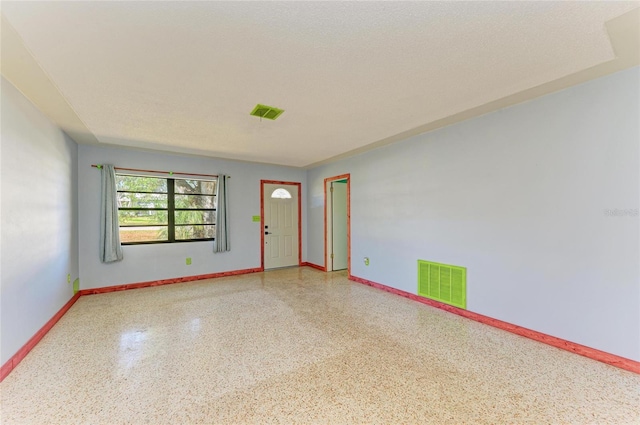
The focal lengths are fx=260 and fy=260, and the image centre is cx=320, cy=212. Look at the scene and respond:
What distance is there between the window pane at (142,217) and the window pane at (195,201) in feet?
1.07

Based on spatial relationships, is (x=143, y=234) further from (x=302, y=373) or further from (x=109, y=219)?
(x=302, y=373)

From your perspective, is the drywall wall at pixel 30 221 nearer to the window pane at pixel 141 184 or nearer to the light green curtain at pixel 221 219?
the window pane at pixel 141 184

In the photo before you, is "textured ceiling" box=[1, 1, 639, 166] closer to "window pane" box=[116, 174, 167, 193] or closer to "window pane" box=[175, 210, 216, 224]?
"window pane" box=[116, 174, 167, 193]

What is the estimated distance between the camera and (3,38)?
1629mm

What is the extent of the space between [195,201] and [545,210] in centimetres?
527

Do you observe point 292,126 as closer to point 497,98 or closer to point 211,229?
point 497,98

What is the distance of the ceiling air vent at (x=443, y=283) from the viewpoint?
126 inches

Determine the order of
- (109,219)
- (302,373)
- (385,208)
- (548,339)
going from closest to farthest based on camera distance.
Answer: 1. (302,373)
2. (548,339)
3. (109,219)
4. (385,208)

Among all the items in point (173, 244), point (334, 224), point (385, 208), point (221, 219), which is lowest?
point (173, 244)

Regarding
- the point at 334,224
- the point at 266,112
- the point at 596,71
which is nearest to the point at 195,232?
the point at 334,224

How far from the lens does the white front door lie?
588 cm

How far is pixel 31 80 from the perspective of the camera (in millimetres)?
2145

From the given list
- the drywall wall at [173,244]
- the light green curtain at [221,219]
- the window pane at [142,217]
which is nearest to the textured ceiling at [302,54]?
the drywall wall at [173,244]

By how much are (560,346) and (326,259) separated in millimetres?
3918
